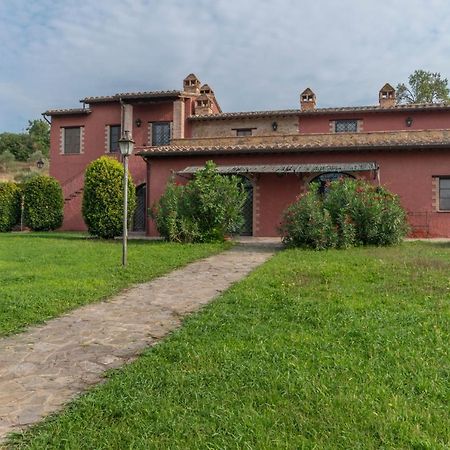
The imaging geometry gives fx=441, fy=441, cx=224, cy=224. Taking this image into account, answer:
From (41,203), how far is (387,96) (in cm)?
1872

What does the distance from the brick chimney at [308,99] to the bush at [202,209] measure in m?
12.5

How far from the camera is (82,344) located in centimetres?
439

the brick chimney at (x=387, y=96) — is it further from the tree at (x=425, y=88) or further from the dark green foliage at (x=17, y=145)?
the dark green foliage at (x=17, y=145)

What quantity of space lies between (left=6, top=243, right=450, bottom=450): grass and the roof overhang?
423 inches

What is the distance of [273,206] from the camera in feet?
58.3

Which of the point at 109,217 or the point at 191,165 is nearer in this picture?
the point at 109,217

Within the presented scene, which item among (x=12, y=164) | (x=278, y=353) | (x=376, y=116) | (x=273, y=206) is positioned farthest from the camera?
(x=12, y=164)

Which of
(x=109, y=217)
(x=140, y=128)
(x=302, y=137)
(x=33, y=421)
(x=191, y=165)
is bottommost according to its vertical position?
(x=33, y=421)

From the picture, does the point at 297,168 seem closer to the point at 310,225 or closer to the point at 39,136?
the point at 310,225

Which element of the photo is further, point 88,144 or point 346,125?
point 88,144

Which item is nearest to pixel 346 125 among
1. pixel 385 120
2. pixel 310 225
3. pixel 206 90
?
pixel 385 120

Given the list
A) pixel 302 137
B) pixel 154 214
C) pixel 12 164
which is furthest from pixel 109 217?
pixel 12 164

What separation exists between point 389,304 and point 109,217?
1235 centimetres

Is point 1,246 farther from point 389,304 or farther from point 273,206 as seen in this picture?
point 389,304
